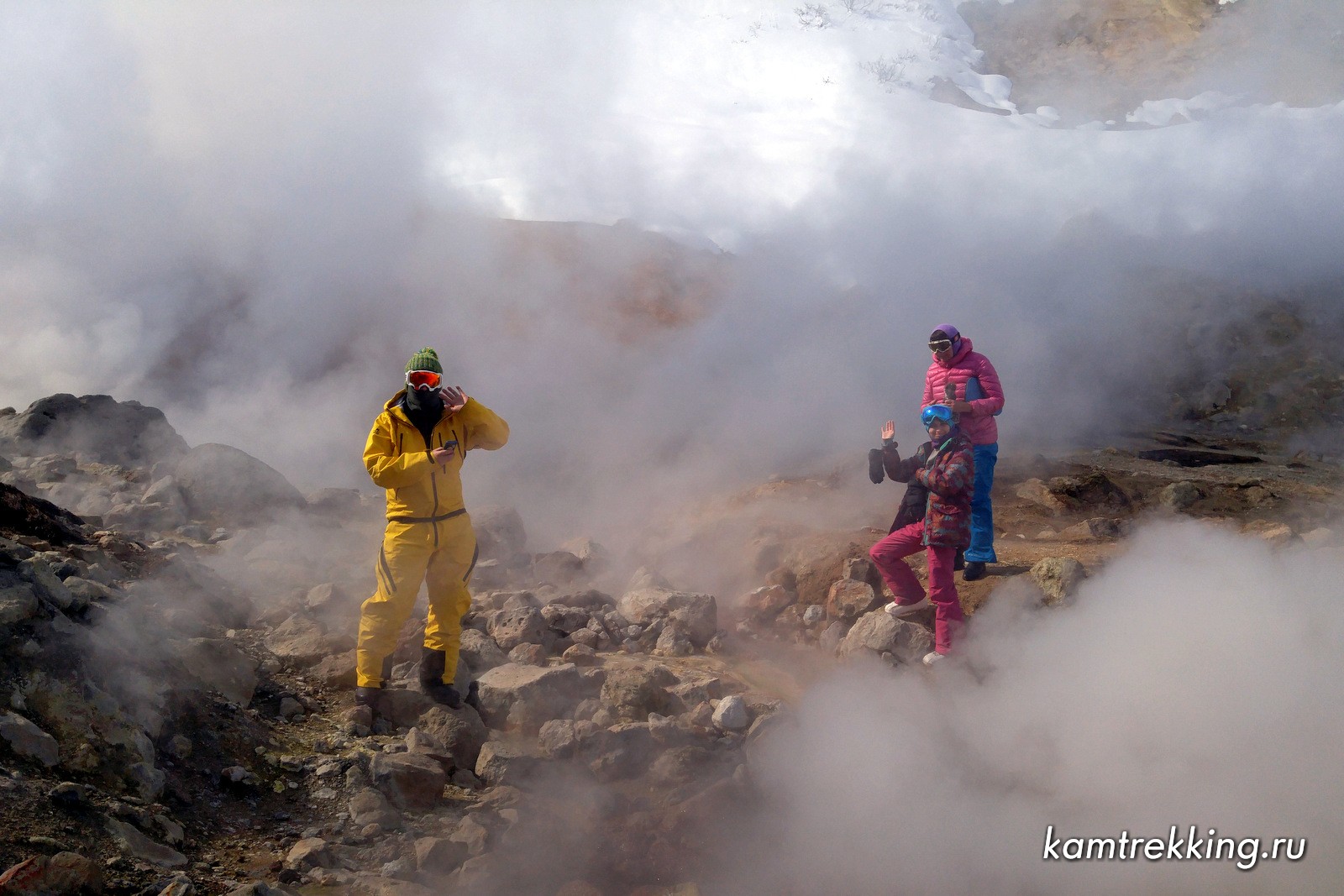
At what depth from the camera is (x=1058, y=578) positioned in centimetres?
435

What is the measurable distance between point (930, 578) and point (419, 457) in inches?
92.8

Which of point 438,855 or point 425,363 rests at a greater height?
point 425,363

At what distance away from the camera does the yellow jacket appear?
11.4 ft

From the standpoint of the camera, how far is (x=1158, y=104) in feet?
59.1

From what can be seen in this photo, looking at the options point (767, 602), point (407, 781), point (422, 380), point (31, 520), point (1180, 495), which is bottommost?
point (407, 781)

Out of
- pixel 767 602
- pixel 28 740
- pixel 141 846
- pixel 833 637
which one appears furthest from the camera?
pixel 767 602

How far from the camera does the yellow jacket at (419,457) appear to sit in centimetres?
348

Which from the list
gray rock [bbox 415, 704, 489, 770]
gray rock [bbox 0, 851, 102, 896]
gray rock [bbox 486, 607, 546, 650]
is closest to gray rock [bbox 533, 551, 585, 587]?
gray rock [bbox 486, 607, 546, 650]

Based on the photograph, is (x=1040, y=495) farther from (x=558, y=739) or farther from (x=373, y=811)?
(x=373, y=811)

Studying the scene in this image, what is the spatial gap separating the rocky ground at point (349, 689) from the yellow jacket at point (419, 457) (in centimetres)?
80

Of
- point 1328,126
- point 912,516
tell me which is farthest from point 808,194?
point 912,516

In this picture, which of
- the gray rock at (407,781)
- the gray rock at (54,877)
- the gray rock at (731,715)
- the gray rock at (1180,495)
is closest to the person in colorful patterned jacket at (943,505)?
the gray rock at (731,715)

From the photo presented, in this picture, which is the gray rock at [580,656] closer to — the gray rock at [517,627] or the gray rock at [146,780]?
the gray rock at [517,627]

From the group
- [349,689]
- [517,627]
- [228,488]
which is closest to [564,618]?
[517,627]
